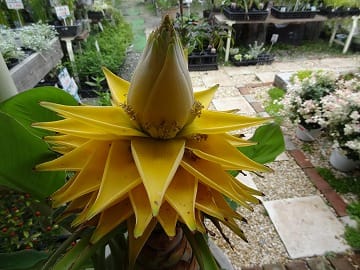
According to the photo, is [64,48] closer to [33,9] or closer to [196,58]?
[33,9]

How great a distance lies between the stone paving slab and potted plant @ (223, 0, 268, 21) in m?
2.64

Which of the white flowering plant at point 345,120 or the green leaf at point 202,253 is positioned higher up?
the green leaf at point 202,253

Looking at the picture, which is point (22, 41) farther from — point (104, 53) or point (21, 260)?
point (21, 260)

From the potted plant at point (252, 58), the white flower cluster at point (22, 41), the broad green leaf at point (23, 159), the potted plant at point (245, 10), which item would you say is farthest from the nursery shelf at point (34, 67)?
the potted plant at point (245, 10)

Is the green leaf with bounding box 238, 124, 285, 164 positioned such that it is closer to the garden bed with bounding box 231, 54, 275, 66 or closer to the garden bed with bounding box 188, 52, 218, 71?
the garden bed with bounding box 188, 52, 218, 71

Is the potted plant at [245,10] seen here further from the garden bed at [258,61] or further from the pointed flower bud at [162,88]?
the pointed flower bud at [162,88]

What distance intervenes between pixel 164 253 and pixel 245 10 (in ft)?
12.0

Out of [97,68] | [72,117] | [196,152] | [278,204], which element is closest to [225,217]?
[196,152]

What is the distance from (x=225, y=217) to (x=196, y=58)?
3001mm

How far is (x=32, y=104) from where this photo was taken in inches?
16.9

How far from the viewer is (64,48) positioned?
2.79 meters

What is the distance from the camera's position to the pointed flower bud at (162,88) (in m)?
0.28

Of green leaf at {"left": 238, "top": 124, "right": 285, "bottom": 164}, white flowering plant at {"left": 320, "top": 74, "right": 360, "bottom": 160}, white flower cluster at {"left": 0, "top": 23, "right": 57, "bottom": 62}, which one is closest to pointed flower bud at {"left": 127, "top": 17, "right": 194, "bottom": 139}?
green leaf at {"left": 238, "top": 124, "right": 285, "bottom": 164}

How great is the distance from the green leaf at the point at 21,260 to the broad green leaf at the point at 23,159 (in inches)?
4.9
